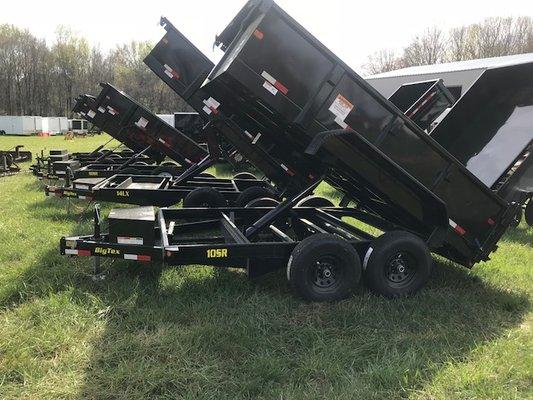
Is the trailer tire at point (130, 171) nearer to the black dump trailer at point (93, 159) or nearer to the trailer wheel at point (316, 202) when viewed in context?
the black dump trailer at point (93, 159)

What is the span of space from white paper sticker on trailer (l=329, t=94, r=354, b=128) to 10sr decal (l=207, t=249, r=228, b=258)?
1568mm

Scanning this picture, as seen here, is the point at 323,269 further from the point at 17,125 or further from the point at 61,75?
the point at 61,75

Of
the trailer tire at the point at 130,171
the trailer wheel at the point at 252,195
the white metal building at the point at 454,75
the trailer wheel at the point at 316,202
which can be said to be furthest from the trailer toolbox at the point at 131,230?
the white metal building at the point at 454,75

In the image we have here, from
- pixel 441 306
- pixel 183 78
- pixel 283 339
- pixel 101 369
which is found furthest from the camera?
pixel 183 78

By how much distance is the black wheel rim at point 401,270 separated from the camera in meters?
4.66

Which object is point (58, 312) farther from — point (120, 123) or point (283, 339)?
point (120, 123)

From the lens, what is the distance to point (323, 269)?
14.9 feet

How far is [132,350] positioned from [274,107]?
2.27 meters

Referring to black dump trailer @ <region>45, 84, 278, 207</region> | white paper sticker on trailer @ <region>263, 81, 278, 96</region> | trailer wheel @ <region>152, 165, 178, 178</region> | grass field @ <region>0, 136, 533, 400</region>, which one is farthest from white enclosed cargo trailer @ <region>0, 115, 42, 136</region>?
white paper sticker on trailer @ <region>263, 81, 278, 96</region>

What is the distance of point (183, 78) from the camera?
8312mm

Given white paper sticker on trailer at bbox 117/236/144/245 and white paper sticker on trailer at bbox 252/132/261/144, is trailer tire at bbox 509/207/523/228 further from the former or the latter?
white paper sticker on trailer at bbox 117/236/144/245

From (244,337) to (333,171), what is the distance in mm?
2204

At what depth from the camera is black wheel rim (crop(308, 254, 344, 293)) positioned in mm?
4473

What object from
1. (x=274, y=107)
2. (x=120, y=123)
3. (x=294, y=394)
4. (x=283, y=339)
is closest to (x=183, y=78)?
(x=120, y=123)
